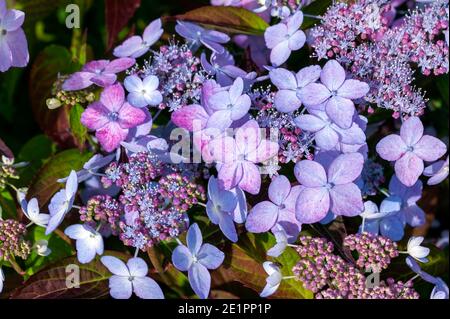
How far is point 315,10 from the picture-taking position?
4.83 feet

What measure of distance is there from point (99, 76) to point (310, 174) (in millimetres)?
491

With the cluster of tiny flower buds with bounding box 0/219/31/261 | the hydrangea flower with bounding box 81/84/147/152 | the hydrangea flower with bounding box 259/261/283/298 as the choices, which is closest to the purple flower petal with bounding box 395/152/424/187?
the hydrangea flower with bounding box 259/261/283/298

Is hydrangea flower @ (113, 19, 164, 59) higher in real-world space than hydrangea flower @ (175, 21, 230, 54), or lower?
lower

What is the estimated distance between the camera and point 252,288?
137 cm

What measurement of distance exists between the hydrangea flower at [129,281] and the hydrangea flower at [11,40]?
465 mm

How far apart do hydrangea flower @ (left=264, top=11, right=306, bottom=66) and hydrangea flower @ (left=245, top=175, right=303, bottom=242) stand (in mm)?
301

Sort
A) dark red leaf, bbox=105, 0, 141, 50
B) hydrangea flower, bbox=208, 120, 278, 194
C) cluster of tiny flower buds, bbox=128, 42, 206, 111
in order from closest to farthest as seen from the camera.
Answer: hydrangea flower, bbox=208, 120, 278, 194
cluster of tiny flower buds, bbox=128, 42, 206, 111
dark red leaf, bbox=105, 0, 141, 50

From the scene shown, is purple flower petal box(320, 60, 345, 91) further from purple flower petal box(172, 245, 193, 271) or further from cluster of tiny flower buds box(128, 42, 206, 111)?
purple flower petal box(172, 245, 193, 271)

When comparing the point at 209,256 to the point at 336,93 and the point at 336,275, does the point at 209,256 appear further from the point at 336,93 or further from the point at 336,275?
the point at 336,93

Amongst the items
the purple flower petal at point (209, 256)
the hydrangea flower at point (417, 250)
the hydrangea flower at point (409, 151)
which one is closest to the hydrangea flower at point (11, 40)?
the purple flower petal at point (209, 256)

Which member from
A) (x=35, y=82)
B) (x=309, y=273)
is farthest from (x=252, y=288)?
(x=35, y=82)

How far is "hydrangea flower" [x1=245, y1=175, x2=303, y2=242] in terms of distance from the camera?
1.28 meters

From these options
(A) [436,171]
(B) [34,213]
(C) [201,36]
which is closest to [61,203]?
(B) [34,213]

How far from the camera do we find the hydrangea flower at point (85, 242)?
1.31 metres
